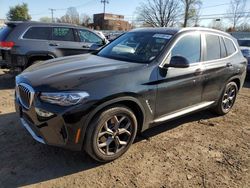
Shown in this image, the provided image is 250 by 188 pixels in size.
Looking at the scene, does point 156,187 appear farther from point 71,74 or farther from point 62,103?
point 71,74

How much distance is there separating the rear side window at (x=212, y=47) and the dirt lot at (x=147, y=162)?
133 cm

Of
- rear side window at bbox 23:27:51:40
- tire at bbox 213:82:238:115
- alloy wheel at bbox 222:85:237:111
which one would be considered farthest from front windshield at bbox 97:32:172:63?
rear side window at bbox 23:27:51:40

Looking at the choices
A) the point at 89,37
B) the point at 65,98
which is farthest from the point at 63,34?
the point at 65,98

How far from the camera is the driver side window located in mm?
4148

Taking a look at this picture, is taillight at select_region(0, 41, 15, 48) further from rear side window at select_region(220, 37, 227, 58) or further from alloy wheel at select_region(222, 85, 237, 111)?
alloy wheel at select_region(222, 85, 237, 111)

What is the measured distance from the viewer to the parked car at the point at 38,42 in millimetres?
7059

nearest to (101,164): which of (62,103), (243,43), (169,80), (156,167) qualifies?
(156,167)

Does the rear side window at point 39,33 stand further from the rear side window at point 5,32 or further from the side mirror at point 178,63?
the side mirror at point 178,63

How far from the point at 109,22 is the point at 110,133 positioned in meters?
73.4

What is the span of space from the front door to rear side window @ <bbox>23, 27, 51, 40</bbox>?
4659mm

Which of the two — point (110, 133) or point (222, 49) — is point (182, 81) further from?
point (222, 49)

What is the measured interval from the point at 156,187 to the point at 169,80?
1.54 meters

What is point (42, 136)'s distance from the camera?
10.4 ft

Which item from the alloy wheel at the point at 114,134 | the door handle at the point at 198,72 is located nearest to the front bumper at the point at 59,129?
the alloy wheel at the point at 114,134
